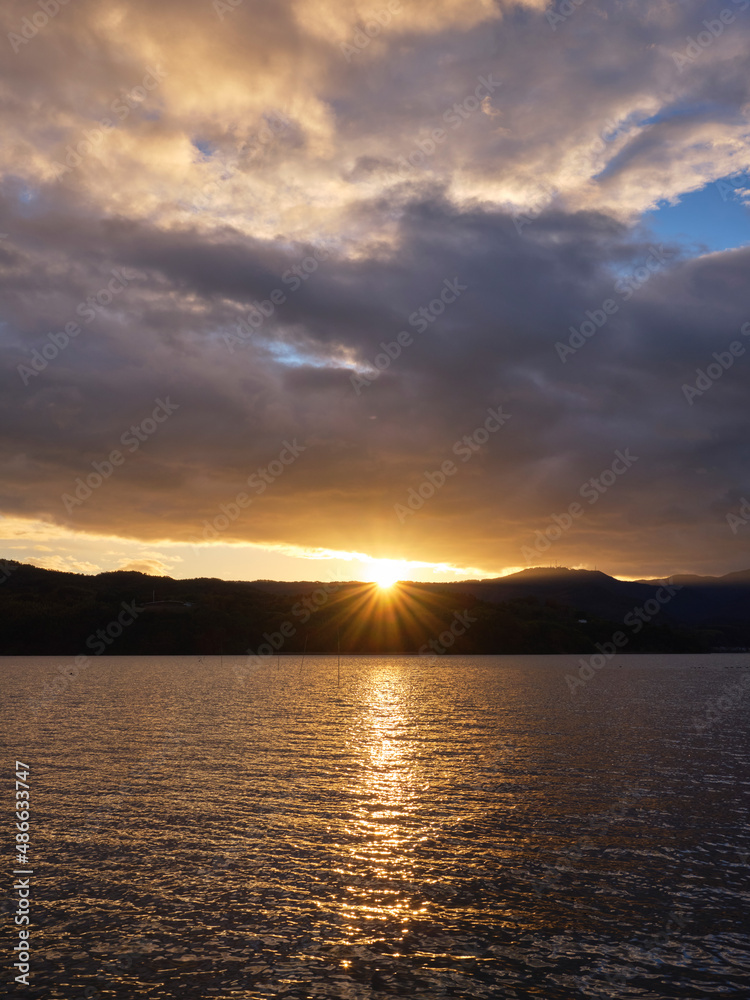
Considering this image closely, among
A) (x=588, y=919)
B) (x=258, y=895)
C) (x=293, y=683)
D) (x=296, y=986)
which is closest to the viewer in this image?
(x=296, y=986)

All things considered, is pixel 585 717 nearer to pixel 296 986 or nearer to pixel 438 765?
pixel 438 765

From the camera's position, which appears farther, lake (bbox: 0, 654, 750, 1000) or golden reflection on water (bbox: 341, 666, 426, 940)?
golden reflection on water (bbox: 341, 666, 426, 940)

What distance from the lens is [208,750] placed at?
64.1 meters

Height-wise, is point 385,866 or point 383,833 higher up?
point 385,866

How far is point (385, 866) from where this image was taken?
31734 mm

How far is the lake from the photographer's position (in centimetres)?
2175

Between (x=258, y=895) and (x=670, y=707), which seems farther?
(x=670, y=707)

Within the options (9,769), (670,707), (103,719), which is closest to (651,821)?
(9,769)

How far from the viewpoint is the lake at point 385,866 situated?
2175 cm

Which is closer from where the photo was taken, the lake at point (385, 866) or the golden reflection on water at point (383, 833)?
the lake at point (385, 866)

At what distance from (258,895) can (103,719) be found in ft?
222

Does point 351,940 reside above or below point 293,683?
above

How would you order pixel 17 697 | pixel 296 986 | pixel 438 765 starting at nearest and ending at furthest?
pixel 296 986 → pixel 438 765 → pixel 17 697

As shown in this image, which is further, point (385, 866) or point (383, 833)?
point (383, 833)
